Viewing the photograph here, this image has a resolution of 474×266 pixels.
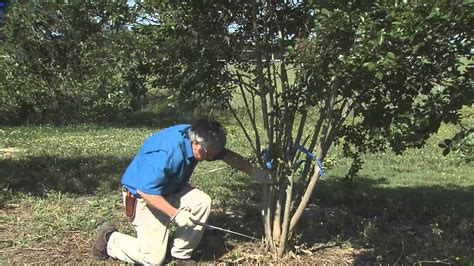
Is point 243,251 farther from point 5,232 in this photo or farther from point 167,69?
point 5,232

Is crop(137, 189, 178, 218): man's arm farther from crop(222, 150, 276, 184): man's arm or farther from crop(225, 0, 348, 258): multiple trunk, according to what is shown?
crop(225, 0, 348, 258): multiple trunk

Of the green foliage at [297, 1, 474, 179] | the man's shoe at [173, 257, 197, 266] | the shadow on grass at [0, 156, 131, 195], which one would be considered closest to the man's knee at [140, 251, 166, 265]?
the man's shoe at [173, 257, 197, 266]

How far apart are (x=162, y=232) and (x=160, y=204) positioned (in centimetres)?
45

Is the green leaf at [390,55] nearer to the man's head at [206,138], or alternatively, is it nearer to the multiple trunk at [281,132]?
the multiple trunk at [281,132]

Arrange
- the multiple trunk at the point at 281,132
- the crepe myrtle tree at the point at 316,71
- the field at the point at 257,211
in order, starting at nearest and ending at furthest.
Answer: the crepe myrtle tree at the point at 316,71
the multiple trunk at the point at 281,132
the field at the point at 257,211

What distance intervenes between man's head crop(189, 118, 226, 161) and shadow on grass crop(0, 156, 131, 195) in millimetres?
2977

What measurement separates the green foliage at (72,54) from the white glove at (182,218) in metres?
1.15

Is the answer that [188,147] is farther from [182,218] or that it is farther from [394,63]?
[394,63]

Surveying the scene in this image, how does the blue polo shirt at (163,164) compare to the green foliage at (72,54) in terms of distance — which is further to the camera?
the green foliage at (72,54)

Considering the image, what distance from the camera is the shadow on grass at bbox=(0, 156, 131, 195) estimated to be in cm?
714

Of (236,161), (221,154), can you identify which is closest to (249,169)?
(236,161)

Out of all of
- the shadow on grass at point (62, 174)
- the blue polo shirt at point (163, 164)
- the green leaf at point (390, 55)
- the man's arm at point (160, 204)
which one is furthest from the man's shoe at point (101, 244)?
the green leaf at point (390, 55)

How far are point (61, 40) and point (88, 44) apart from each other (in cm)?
55

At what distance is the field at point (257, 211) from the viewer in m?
4.97
